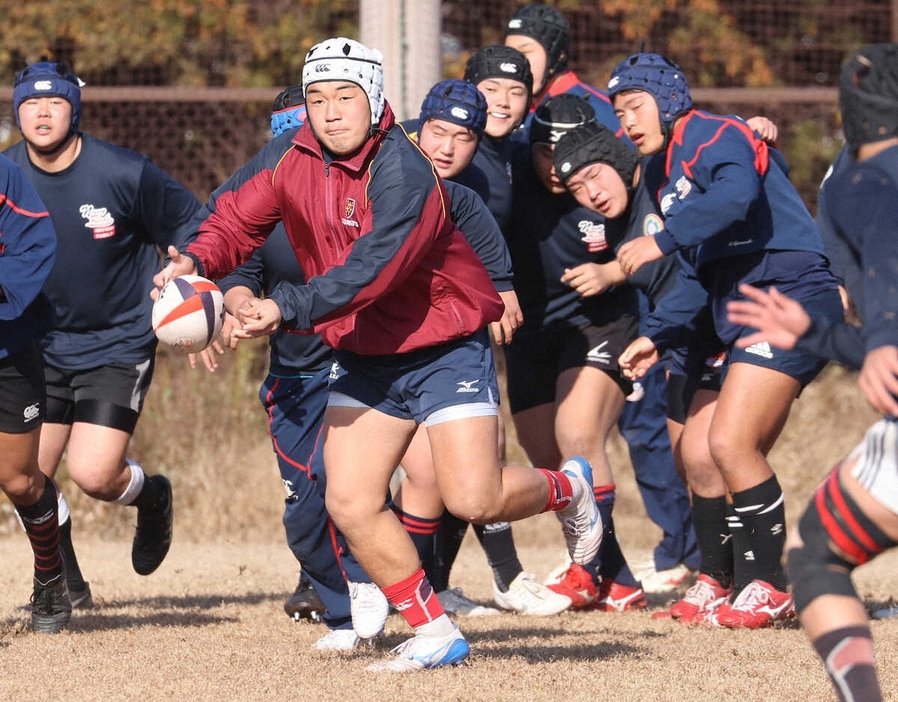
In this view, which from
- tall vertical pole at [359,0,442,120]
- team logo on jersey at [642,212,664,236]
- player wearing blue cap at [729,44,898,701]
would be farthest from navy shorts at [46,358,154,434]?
player wearing blue cap at [729,44,898,701]

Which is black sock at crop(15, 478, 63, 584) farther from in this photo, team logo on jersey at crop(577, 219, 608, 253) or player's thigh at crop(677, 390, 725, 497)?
player's thigh at crop(677, 390, 725, 497)

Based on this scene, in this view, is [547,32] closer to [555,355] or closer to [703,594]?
[555,355]

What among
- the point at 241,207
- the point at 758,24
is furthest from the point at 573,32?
the point at 241,207

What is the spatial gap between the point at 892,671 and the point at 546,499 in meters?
1.34

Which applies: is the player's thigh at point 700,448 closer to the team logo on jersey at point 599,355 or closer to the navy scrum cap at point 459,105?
the team logo on jersey at point 599,355

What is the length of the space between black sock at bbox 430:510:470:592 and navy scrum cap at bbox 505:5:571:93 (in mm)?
2263

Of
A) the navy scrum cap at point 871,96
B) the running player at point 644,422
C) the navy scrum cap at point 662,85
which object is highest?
the navy scrum cap at point 871,96

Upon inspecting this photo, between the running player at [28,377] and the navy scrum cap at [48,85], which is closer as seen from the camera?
the running player at [28,377]

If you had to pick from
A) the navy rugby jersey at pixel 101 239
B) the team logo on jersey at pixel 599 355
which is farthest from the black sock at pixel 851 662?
the navy rugby jersey at pixel 101 239

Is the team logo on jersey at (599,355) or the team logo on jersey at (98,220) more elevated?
the team logo on jersey at (98,220)

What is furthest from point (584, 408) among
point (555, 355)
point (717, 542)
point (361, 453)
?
point (361, 453)

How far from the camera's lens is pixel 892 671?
454cm

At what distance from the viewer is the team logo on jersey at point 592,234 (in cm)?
621

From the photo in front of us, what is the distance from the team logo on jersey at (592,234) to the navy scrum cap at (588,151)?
0.27 m
